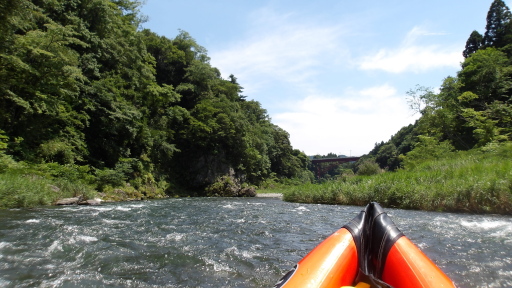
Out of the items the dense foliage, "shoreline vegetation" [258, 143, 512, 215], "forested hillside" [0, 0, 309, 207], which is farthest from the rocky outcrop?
"shoreline vegetation" [258, 143, 512, 215]

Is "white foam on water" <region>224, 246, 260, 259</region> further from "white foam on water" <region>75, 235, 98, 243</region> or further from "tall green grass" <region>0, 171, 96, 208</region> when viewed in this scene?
"tall green grass" <region>0, 171, 96, 208</region>

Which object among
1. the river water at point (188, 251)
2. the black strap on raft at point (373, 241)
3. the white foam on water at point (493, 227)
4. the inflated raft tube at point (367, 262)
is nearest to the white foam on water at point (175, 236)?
the river water at point (188, 251)

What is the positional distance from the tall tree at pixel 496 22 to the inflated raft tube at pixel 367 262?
3989cm

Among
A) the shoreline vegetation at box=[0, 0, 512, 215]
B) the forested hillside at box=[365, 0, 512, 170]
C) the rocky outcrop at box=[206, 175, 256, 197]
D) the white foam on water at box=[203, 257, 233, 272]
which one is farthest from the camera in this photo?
the rocky outcrop at box=[206, 175, 256, 197]

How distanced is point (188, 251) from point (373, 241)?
2.69 meters

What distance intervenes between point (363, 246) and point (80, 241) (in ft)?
14.3

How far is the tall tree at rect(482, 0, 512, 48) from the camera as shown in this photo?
106 ft

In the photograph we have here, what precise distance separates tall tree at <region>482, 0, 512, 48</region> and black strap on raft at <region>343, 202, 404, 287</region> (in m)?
39.7

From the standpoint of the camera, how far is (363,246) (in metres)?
3.29

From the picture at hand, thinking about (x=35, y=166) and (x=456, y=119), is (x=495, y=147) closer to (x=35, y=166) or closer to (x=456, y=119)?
(x=456, y=119)

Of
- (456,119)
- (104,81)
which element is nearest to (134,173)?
(104,81)

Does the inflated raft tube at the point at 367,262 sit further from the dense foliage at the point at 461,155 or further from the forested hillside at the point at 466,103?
the forested hillside at the point at 466,103

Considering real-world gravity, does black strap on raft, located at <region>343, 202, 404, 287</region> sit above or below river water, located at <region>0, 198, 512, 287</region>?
above

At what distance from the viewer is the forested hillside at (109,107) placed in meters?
12.6
